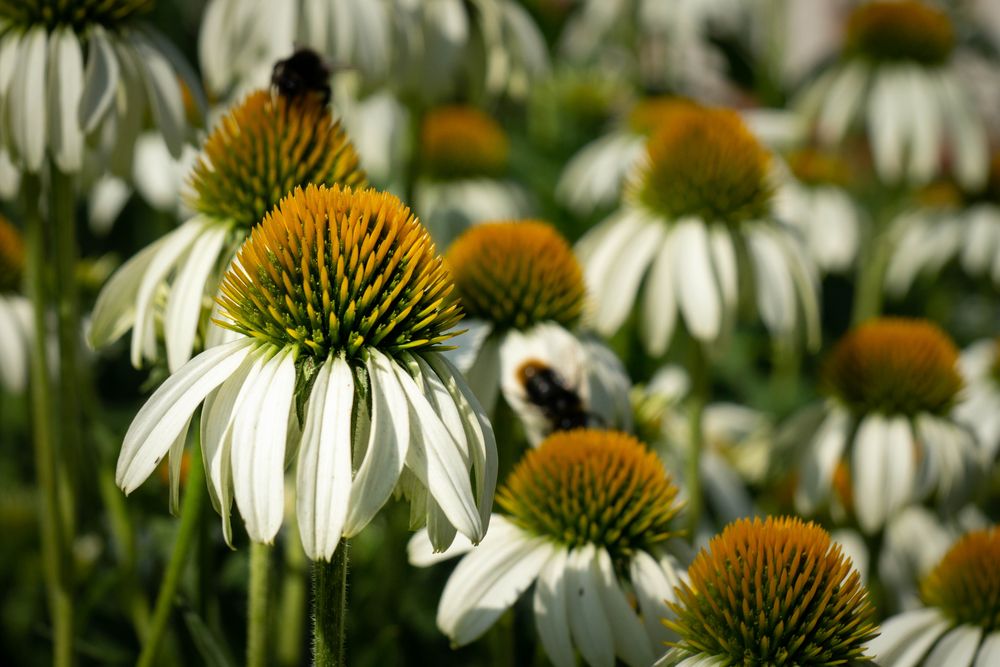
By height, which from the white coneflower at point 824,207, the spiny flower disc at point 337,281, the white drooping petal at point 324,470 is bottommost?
the white coneflower at point 824,207

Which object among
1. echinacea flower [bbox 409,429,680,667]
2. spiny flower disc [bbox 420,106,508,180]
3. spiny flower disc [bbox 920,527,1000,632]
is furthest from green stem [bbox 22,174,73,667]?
spiny flower disc [bbox 420,106,508,180]

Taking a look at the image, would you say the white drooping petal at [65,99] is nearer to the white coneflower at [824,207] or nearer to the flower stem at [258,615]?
the flower stem at [258,615]

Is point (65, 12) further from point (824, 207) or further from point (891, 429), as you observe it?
point (824, 207)

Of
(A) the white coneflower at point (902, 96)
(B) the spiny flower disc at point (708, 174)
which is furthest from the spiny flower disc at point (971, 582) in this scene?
(A) the white coneflower at point (902, 96)

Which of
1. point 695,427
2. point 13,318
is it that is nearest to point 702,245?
point 695,427

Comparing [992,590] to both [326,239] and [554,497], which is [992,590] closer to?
[554,497]

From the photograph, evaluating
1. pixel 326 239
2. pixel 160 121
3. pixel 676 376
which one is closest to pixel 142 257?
pixel 160 121
